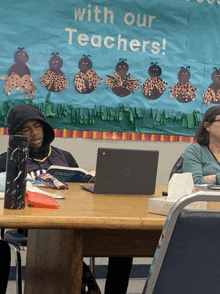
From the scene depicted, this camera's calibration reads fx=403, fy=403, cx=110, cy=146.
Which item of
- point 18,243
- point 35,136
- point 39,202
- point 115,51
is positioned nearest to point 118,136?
point 115,51

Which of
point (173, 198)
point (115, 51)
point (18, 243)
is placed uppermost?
point (115, 51)

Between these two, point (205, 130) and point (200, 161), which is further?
point (205, 130)

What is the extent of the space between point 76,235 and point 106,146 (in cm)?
208

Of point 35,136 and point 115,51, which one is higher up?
point 115,51

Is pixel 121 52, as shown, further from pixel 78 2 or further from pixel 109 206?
pixel 109 206

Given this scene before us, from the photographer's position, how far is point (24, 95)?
299 centimetres

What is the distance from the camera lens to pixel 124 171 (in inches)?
65.1

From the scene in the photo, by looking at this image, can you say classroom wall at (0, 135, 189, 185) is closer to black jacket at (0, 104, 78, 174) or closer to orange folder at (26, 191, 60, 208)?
black jacket at (0, 104, 78, 174)

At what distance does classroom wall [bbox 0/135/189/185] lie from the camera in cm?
314

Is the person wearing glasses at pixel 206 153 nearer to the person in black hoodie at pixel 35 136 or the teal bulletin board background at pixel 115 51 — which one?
the teal bulletin board background at pixel 115 51

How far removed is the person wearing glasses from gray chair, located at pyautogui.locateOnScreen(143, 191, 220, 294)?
160 centimetres


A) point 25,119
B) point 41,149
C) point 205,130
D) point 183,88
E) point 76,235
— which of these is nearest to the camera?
point 76,235

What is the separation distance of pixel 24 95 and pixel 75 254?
2.03 m

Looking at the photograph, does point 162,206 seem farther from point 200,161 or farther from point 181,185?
point 200,161
